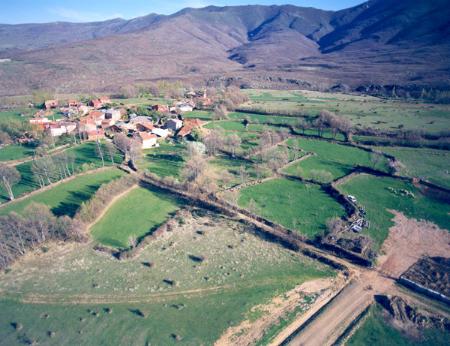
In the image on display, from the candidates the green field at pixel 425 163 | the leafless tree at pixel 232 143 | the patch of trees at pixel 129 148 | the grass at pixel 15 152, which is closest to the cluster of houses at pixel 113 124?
the patch of trees at pixel 129 148

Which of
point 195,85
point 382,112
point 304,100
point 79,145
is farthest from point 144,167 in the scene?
point 195,85

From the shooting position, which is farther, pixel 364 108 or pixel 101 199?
pixel 364 108

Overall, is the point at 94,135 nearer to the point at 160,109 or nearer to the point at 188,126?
the point at 188,126

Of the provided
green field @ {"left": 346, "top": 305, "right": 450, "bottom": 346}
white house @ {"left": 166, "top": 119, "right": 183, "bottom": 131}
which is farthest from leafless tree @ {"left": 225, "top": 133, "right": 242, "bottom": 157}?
green field @ {"left": 346, "top": 305, "right": 450, "bottom": 346}

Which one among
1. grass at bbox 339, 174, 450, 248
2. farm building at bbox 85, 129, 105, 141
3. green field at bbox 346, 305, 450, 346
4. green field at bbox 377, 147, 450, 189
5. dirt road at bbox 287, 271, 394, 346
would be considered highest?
farm building at bbox 85, 129, 105, 141

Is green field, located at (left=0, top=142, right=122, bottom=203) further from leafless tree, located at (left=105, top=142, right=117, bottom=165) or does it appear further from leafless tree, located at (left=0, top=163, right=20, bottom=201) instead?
leafless tree, located at (left=0, top=163, right=20, bottom=201)

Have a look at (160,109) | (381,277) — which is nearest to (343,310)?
(381,277)
